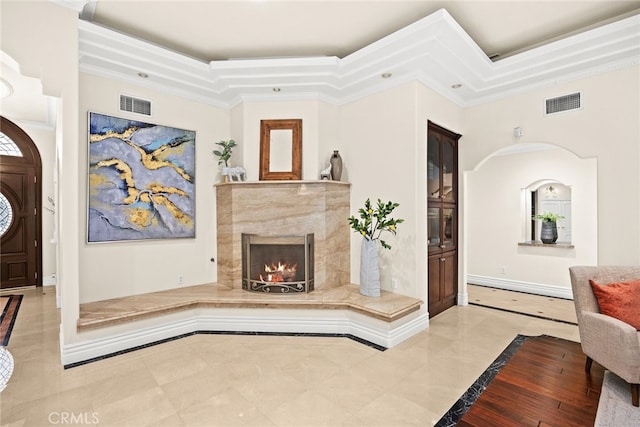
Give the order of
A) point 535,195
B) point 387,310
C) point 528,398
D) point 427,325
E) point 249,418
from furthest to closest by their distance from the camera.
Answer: point 535,195 < point 427,325 < point 387,310 < point 528,398 < point 249,418

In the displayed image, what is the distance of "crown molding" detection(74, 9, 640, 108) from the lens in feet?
10.3

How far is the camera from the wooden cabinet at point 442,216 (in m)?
4.25

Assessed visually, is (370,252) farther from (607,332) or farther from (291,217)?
(607,332)

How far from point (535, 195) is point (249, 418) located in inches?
244

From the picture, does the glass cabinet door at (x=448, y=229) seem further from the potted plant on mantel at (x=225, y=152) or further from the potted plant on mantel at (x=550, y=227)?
the potted plant on mantel at (x=225, y=152)

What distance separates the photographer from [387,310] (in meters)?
3.37

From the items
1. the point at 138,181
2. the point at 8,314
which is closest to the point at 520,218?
the point at 138,181

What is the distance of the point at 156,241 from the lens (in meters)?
4.11

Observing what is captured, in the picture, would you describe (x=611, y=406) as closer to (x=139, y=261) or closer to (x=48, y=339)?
(x=139, y=261)

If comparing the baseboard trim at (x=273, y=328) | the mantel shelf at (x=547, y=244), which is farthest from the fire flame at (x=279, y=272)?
the mantel shelf at (x=547, y=244)

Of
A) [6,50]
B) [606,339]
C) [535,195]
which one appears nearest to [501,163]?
[535,195]

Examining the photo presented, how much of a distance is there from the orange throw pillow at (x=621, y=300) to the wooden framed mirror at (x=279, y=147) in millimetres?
3434

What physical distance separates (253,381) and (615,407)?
271 cm

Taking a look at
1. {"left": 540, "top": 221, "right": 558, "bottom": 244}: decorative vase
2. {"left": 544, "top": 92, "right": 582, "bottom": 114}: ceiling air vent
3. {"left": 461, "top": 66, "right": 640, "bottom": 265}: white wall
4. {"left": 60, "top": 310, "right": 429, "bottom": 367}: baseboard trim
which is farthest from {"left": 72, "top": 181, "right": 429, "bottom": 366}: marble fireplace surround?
{"left": 540, "top": 221, "right": 558, "bottom": 244}: decorative vase
